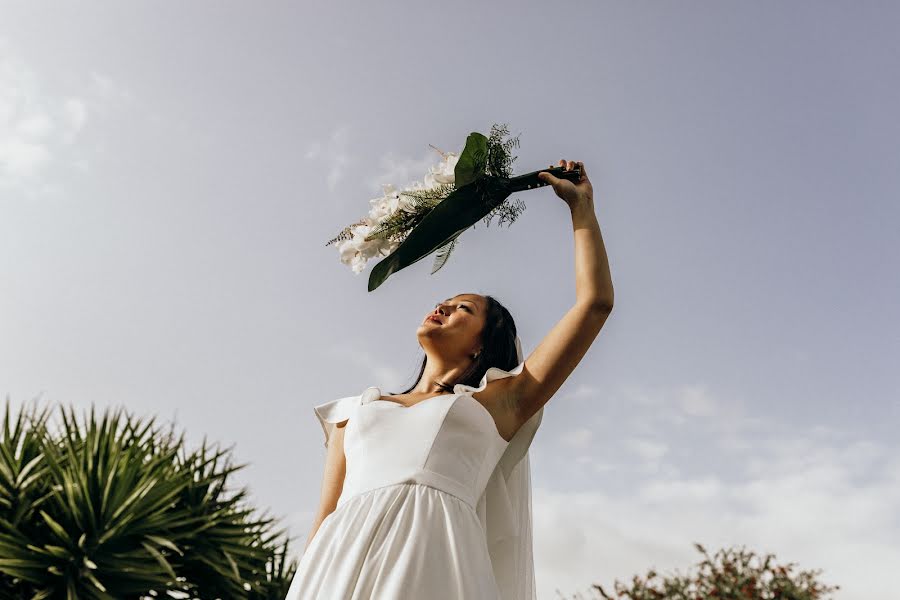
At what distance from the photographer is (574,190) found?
8.28ft

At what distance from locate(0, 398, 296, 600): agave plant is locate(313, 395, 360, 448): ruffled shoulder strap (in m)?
4.27

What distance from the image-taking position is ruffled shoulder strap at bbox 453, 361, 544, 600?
2.54 metres

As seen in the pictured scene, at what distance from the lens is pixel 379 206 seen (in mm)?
2752

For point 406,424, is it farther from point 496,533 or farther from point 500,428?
point 496,533

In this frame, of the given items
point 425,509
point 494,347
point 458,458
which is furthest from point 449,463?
point 494,347

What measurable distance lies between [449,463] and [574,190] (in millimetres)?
970

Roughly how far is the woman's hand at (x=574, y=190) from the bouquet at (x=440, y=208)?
3 centimetres

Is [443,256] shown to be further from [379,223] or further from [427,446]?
[427,446]

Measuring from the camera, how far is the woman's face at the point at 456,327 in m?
2.81

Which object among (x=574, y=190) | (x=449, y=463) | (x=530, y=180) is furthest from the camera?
(x=530, y=180)

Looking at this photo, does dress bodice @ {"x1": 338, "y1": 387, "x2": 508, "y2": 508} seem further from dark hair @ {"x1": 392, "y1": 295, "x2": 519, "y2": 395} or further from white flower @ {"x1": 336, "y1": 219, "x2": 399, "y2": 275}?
white flower @ {"x1": 336, "y1": 219, "x2": 399, "y2": 275}

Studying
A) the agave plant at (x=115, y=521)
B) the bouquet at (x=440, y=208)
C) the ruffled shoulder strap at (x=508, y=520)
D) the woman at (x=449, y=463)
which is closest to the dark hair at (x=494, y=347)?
the woman at (x=449, y=463)

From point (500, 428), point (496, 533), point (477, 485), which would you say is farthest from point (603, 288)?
point (496, 533)

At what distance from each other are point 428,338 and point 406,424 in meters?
0.48
